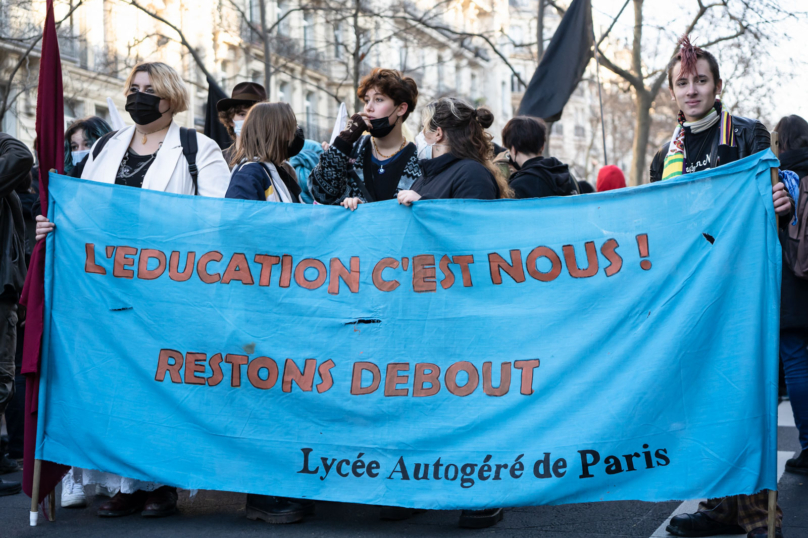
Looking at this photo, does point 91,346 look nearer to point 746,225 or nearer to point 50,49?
point 50,49

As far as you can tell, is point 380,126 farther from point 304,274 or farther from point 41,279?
point 41,279

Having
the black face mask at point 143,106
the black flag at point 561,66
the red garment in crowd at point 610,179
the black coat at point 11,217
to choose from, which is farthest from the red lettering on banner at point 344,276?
the black flag at point 561,66

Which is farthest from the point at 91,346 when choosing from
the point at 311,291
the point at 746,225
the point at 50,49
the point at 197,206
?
the point at 746,225

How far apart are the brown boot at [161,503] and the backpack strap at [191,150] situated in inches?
57.1

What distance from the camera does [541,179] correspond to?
534 centimetres

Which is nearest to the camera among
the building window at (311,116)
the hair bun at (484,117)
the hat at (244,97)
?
the hair bun at (484,117)

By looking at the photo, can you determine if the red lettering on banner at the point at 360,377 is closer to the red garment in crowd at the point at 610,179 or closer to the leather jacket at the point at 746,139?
the leather jacket at the point at 746,139

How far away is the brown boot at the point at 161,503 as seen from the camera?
418cm

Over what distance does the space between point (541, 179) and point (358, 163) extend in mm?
1276

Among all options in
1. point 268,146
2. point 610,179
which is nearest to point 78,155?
point 268,146

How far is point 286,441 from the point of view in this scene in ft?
12.6

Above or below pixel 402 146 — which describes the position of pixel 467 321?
below

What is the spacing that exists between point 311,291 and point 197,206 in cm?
67

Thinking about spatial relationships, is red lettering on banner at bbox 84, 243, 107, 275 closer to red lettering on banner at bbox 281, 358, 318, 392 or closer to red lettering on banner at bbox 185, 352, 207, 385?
red lettering on banner at bbox 185, 352, 207, 385
